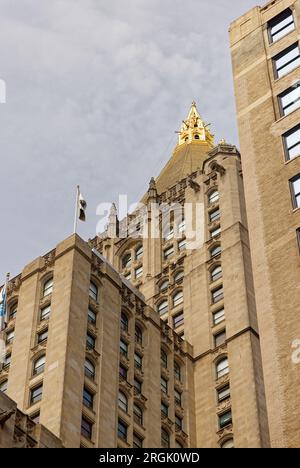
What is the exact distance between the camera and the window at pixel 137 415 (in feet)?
229

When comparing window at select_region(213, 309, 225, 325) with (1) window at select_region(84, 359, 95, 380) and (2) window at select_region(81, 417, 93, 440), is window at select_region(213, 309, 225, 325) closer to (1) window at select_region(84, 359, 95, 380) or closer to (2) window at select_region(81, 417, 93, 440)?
(1) window at select_region(84, 359, 95, 380)

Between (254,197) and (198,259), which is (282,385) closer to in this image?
(254,197)

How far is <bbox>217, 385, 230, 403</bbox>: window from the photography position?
76.7m

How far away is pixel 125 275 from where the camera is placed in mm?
98875

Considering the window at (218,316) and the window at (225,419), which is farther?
the window at (218,316)

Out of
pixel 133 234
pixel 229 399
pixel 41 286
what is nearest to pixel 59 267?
pixel 41 286

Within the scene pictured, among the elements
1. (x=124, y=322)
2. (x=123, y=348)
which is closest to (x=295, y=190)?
(x=123, y=348)

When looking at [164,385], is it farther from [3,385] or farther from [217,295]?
[217,295]

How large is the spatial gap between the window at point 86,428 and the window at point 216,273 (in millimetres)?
25011

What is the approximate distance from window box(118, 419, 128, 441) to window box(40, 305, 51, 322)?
8529 millimetres

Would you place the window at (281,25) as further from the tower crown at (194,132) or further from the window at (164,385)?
the tower crown at (194,132)

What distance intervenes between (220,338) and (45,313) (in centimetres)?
1463

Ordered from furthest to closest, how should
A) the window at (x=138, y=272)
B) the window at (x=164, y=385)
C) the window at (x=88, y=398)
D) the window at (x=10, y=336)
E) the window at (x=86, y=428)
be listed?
the window at (x=138, y=272) → the window at (x=164, y=385) → the window at (x=10, y=336) → the window at (x=88, y=398) → the window at (x=86, y=428)

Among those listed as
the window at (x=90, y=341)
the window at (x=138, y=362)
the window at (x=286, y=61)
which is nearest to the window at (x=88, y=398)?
the window at (x=90, y=341)
